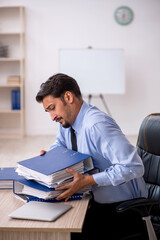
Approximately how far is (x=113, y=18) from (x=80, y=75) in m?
1.24

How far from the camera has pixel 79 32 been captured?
19.6 feet

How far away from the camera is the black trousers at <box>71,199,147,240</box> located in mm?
1482

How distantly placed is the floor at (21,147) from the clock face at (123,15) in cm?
209

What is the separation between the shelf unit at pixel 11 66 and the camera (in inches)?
231

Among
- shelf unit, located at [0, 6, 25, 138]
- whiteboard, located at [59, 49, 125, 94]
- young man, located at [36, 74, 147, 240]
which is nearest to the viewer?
young man, located at [36, 74, 147, 240]

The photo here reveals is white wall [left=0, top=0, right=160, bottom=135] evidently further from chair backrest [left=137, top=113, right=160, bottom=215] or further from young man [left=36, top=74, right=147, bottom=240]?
young man [left=36, top=74, right=147, bottom=240]

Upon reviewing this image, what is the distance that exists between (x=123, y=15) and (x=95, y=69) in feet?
3.72

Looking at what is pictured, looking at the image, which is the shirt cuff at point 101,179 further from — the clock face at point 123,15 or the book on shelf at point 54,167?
the clock face at point 123,15

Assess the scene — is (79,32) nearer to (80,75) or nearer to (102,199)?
(80,75)

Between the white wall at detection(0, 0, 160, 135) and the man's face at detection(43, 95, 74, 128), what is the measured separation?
454cm

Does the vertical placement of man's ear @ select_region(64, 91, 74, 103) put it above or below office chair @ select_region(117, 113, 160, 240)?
above

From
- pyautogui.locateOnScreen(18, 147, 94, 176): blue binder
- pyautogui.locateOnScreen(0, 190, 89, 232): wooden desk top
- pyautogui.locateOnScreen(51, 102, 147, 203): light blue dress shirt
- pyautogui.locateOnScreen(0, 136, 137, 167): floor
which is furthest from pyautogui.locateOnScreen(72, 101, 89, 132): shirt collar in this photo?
pyautogui.locateOnScreen(0, 136, 137, 167): floor

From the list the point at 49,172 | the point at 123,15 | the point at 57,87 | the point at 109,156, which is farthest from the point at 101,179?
the point at 123,15

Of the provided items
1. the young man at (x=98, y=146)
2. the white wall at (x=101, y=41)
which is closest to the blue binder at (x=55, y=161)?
the young man at (x=98, y=146)
